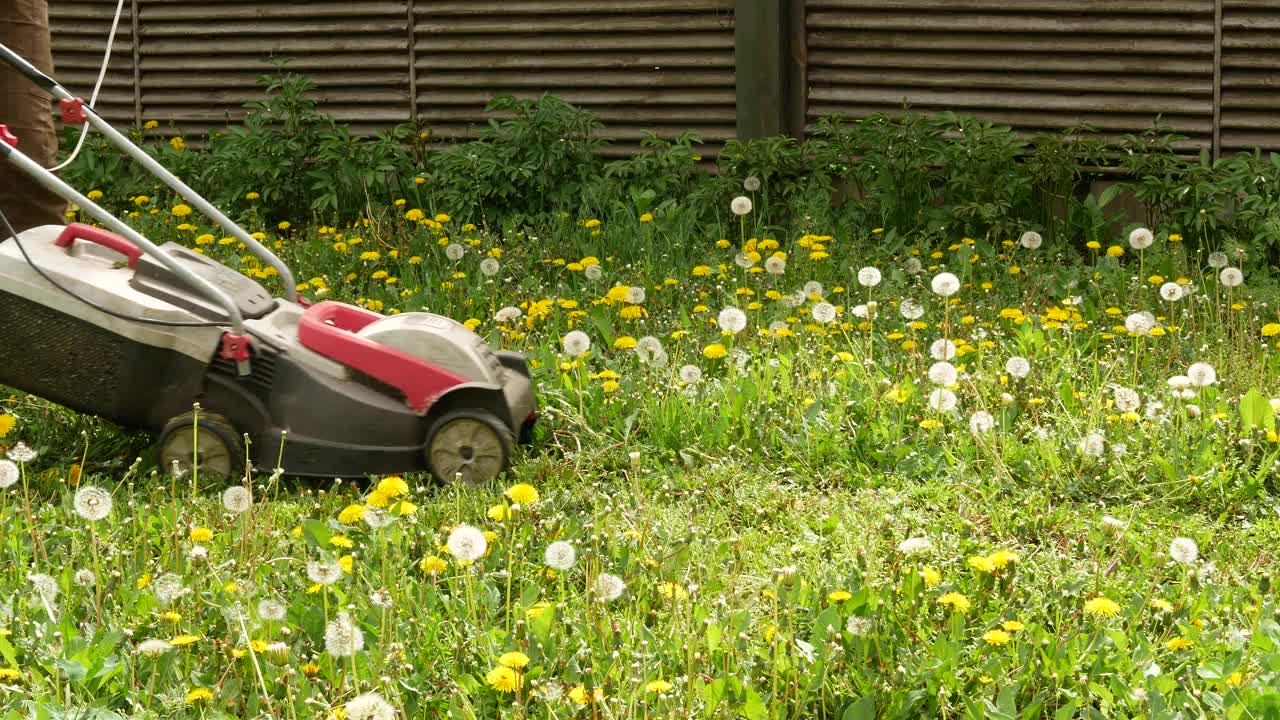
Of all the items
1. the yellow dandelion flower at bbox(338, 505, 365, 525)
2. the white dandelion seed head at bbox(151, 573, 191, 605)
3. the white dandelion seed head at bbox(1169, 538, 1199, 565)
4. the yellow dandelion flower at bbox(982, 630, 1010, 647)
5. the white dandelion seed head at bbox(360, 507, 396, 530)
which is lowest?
the yellow dandelion flower at bbox(982, 630, 1010, 647)

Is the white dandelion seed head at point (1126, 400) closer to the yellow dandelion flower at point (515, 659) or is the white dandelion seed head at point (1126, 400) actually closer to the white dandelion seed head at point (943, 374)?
the white dandelion seed head at point (943, 374)

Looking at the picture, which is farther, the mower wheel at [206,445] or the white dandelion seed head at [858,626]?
the mower wheel at [206,445]

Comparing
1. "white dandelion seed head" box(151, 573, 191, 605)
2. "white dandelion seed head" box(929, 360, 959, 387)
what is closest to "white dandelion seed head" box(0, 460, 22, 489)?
"white dandelion seed head" box(151, 573, 191, 605)

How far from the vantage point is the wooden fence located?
257 inches

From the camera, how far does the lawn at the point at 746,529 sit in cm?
264

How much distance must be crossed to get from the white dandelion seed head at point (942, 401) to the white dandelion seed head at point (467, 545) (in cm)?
154

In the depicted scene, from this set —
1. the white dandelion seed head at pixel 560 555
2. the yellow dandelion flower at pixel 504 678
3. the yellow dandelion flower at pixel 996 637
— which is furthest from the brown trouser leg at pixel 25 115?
the yellow dandelion flower at pixel 996 637

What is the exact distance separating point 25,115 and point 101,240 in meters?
1.36

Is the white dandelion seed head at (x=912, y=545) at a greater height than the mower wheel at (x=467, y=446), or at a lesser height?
greater

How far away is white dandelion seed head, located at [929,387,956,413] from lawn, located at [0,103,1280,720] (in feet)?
0.08

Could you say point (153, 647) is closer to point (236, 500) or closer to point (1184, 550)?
point (236, 500)

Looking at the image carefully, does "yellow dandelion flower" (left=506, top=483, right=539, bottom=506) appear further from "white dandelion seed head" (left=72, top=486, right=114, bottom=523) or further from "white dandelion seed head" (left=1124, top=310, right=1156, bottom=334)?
"white dandelion seed head" (left=1124, top=310, right=1156, bottom=334)

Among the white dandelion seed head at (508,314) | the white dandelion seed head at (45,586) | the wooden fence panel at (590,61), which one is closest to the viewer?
the white dandelion seed head at (45,586)

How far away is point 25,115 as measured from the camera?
17.1 feet
